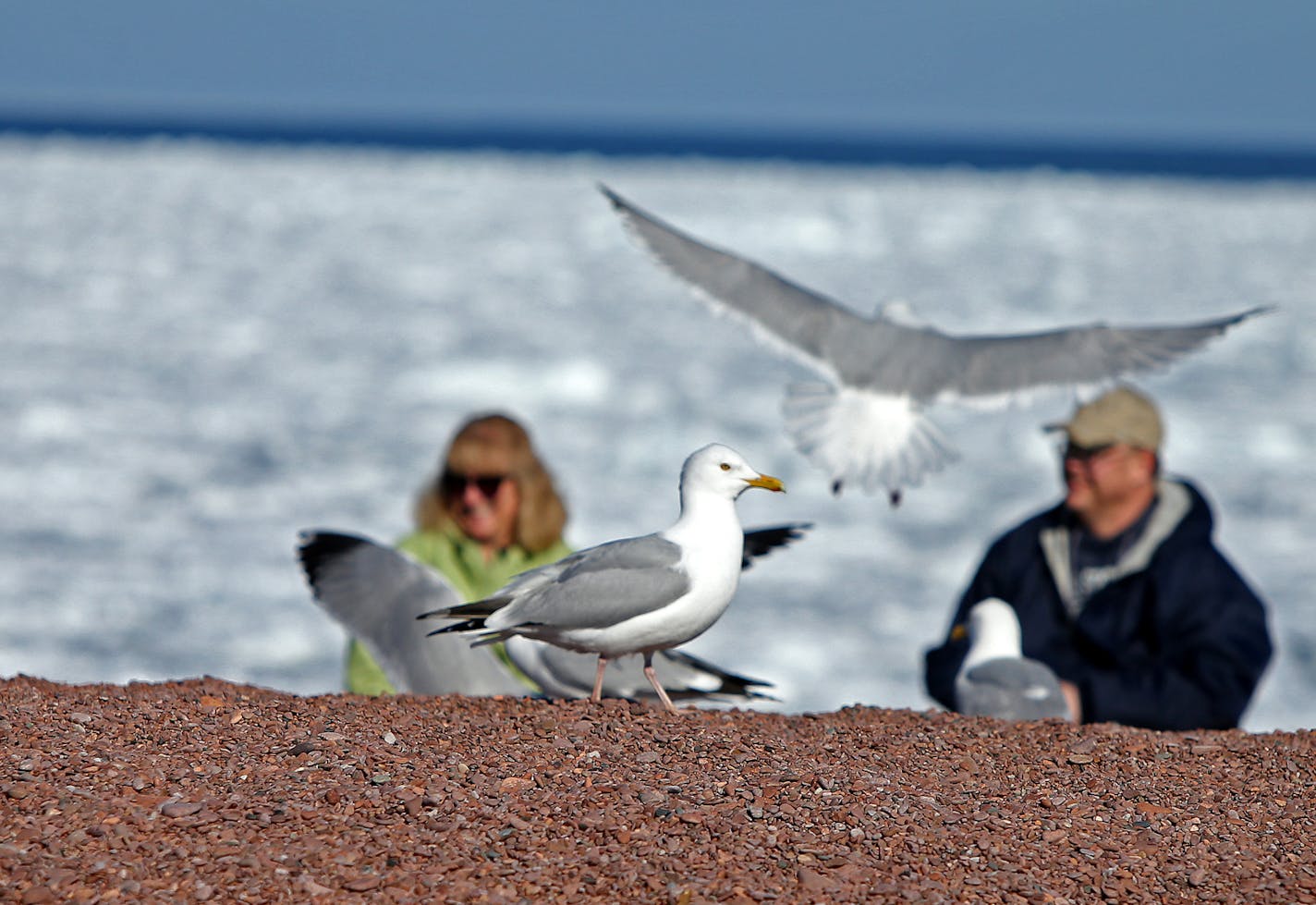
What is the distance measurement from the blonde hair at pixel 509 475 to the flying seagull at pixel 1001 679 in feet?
4.00

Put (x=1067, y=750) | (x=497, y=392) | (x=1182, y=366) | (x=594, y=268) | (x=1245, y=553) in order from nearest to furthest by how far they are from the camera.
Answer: (x=1067, y=750)
(x=1245, y=553)
(x=497, y=392)
(x=1182, y=366)
(x=594, y=268)

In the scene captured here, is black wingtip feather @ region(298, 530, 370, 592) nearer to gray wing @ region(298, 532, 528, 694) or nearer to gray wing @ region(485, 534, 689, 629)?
gray wing @ region(298, 532, 528, 694)

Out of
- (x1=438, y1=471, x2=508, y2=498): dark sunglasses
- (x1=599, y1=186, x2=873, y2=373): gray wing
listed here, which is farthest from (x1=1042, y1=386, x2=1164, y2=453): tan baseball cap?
(x1=438, y1=471, x2=508, y2=498): dark sunglasses

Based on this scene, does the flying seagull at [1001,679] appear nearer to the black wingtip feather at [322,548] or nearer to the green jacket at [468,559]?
the green jacket at [468,559]

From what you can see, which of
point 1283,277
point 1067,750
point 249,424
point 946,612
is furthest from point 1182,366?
point 1067,750

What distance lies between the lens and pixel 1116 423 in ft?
13.0

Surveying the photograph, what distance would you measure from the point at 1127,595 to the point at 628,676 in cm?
→ 138

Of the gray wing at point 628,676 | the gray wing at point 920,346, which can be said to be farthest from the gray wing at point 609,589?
the gray wing at point 920,346

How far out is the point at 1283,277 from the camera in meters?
19.8

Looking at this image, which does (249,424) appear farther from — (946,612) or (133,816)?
(133,816)

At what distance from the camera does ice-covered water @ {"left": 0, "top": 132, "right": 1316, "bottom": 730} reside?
887 centimetres

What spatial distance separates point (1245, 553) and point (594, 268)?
1185 centimetres

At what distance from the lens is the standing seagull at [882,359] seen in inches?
153

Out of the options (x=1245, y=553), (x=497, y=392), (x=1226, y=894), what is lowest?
(x=1226, y=894)
